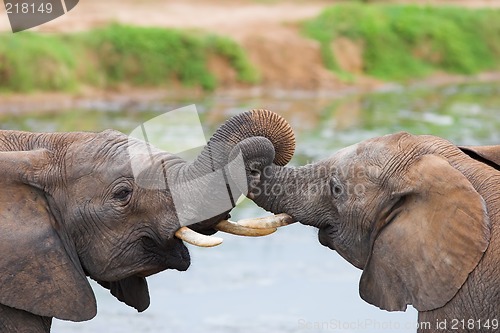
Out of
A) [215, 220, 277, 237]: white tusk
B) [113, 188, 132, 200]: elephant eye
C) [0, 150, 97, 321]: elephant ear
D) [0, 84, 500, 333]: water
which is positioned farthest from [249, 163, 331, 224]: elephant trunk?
[0, 84, 500, 333]: water

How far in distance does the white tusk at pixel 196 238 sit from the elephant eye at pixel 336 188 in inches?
30.8

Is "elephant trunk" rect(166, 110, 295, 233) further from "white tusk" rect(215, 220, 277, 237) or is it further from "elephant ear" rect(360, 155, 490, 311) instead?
"elephant ear" rect(360, 155, 490, 311)

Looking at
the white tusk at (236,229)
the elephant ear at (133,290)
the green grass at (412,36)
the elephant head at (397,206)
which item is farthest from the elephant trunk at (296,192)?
the green grass at (412,36)

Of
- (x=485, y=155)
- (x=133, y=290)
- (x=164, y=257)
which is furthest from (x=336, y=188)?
(x=133, y=290)

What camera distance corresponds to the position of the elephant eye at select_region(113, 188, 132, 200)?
6.63m

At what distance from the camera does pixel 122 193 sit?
6.65 m

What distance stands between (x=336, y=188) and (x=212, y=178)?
735 mm

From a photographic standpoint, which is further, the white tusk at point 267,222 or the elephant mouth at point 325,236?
the elephant mouth at point 325,236

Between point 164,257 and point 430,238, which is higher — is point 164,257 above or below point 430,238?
below

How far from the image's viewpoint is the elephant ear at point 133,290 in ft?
23.4

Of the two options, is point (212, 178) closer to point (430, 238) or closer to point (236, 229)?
point (236, 229)

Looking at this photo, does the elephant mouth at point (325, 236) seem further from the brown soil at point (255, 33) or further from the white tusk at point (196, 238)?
the brown soil at point (255, 33)

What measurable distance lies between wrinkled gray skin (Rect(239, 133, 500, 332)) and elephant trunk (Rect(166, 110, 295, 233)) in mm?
97

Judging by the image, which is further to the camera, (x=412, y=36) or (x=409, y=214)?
(x=412, y=36)
